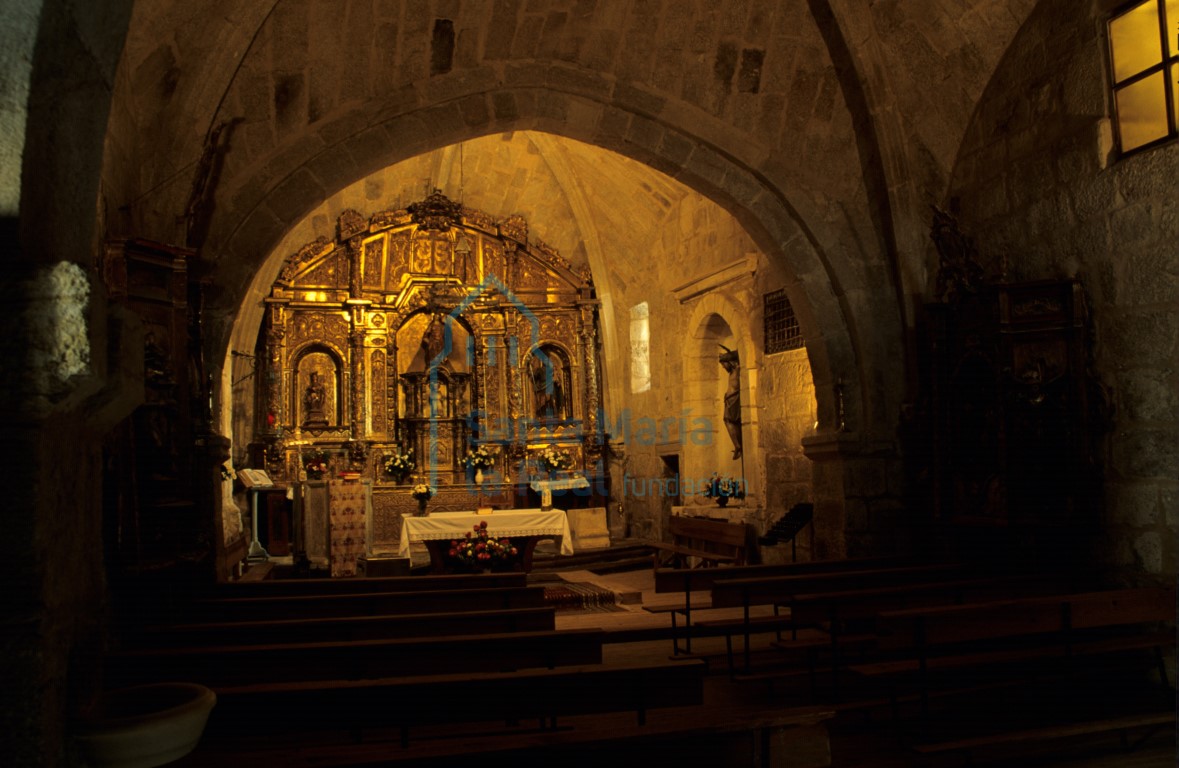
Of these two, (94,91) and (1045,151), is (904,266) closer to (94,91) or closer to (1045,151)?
(1045,151)

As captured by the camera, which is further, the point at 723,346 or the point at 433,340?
the point at 433,340

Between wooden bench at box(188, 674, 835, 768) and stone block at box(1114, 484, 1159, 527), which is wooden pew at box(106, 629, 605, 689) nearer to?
wooden bench at box(188, 674, 835, 768)

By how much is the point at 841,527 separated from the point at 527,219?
8.17 metres

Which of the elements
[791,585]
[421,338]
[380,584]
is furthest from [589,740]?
[421,338]

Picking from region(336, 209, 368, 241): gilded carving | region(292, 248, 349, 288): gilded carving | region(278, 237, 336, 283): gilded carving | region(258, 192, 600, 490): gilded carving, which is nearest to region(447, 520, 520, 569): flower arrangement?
region(258, 192, 600, 490): gilded carving

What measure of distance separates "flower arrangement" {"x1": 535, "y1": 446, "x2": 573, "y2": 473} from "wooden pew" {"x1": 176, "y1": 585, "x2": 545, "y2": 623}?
7660mm

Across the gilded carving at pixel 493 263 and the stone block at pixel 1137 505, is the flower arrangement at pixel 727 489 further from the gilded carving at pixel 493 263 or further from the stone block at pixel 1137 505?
the stone block at pixel 1137 505

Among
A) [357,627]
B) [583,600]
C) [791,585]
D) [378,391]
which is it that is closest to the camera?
[357,627]

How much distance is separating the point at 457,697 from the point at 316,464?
995cm

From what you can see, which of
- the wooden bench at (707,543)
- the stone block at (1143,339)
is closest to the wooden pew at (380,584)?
the stone block at (1143,339)

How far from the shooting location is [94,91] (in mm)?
2520

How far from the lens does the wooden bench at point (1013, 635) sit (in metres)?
4.09

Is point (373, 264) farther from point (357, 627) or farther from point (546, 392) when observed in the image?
point (357, 627)

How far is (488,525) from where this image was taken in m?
9.87
